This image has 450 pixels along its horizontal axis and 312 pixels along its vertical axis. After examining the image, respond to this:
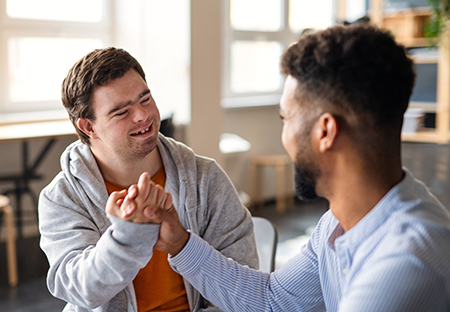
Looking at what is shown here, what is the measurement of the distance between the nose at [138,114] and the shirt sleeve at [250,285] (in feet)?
1.20

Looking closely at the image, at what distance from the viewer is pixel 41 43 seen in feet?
13.5

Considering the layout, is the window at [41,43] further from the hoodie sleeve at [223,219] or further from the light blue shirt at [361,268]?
the light blue shirt at [361,268]

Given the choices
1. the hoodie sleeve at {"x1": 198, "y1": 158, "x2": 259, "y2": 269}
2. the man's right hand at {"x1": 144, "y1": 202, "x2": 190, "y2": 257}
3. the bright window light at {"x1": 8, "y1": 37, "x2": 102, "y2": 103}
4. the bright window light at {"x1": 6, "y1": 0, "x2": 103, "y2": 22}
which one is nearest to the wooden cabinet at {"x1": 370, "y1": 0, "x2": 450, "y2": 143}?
the bright window light at {"x1": 6, "y1": 0, "x2": 103, "y2": 22}

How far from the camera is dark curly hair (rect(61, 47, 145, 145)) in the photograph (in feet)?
4.47

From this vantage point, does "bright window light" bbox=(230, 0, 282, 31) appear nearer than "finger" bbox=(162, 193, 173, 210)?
No

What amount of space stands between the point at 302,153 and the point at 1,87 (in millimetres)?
3464

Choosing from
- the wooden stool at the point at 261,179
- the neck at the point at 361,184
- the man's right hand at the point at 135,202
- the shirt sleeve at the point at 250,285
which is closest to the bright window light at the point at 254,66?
the wooden stool at the point at 261,179

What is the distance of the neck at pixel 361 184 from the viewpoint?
3.21 ft

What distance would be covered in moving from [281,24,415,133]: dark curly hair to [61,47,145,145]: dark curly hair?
59cm

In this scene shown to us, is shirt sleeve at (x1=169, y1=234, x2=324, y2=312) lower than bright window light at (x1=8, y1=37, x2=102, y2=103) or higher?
lower

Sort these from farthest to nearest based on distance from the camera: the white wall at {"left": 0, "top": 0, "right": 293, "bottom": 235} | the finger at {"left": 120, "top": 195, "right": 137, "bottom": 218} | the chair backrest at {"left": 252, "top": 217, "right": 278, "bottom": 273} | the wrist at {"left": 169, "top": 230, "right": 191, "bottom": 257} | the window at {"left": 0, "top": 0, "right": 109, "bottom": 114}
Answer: the window at {"left": 0, "top": 0, "right": 109, "bottom": 114} < the white wall at {"left": 0, "top": 0, "right": 293, "bottom": 235} < the chair backrest at {"left": 252, "top": 217, "right": 278, "bottom": 273} < the wrist at {"left": 169, "top": 230, "right": 191, "bottom": 257} < the finger at {"left": 120, "top": 195, "right": 137, "bottom": 218}

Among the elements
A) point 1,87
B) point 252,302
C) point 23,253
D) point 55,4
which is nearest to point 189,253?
point 252,302

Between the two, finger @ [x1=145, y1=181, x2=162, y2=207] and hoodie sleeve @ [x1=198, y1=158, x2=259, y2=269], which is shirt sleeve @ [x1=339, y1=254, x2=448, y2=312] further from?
hoodie sleeve @ [x1=198, y1=158, x2=259, y2=269]

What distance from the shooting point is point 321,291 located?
1.28 m
